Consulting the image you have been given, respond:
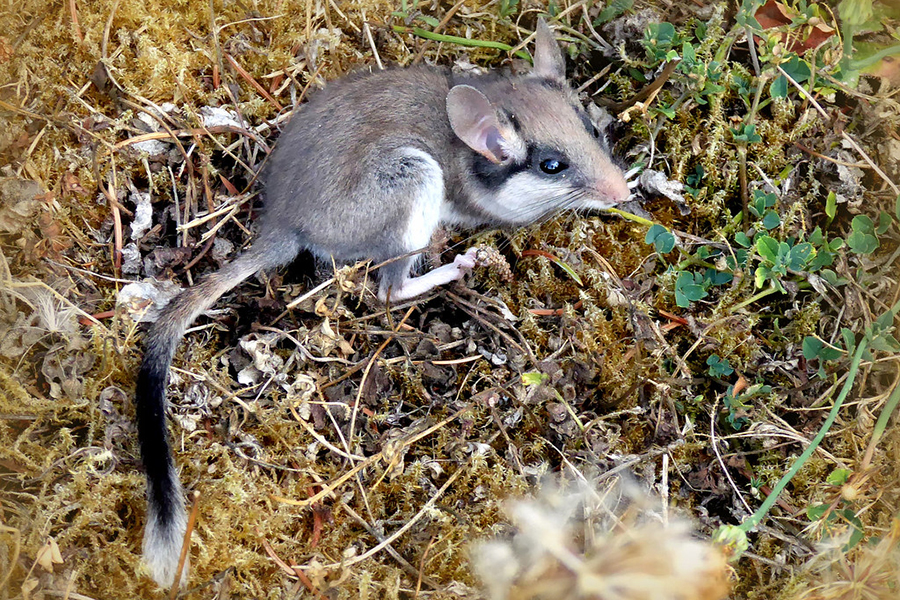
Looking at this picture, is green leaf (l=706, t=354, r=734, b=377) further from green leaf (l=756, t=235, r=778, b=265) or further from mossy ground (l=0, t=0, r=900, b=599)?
green leaf (l=756, t=235, r=778, b=265)

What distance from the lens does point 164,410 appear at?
2.86 m

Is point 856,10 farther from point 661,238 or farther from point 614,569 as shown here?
point 614,569

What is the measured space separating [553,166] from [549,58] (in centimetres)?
59

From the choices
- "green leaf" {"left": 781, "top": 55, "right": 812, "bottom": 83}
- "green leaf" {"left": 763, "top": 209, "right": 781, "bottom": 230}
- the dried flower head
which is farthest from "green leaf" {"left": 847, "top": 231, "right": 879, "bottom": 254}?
the dried flower head

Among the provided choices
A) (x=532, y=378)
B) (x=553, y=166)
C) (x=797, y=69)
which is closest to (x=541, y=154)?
(x=553, y=166)

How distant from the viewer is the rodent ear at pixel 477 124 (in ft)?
9.80

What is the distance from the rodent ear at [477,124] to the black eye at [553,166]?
177 mm

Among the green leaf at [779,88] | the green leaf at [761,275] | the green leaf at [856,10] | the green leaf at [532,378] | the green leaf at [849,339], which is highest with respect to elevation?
the green leaf at [856,10]

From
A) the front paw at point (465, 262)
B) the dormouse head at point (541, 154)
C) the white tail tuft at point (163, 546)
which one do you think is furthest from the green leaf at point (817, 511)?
the white tail tuft at point (163, 546)

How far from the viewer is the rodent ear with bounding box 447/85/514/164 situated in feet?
9.80

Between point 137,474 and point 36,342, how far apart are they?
0.80 metres

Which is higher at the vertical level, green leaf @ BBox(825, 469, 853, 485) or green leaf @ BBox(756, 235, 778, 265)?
green leaf @ BBox(756, 235, 778, 265)

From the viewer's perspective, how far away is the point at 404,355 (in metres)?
3.27

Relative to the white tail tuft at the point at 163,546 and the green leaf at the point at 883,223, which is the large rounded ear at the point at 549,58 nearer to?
the green leaf at the point at 883,223
